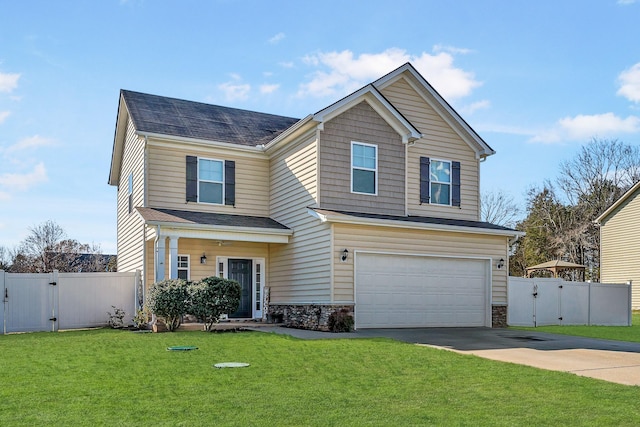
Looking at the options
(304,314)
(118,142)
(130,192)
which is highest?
(118,142)

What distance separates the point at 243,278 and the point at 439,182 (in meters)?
6.97

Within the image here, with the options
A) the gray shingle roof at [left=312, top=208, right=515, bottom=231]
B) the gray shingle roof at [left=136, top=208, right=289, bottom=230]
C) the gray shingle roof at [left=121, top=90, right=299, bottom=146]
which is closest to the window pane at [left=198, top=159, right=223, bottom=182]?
the gray shingle roof at [left=121, top=90, right=299, bottom=146]

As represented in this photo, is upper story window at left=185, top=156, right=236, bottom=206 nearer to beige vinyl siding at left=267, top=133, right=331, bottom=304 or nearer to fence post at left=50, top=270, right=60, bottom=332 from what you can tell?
beige vinyl siding at left=267, top=133, right=331, bottom=304

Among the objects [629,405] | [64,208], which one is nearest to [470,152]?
[629,405]

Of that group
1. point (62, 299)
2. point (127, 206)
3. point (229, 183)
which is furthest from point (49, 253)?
point (229, 183)

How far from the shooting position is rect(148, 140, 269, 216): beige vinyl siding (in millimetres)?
18094

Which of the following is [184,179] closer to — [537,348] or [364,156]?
[364,156]

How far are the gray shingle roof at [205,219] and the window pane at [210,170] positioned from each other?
1.19 m

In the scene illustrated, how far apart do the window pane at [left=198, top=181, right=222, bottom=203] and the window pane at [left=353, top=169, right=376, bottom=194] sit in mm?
4480

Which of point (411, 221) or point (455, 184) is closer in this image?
point (411, 221)

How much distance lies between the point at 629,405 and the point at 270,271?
532 inches

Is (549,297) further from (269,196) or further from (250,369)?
(250,369)

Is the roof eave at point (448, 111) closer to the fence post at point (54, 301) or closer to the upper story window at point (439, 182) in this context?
the upper story window at point (439, 182)

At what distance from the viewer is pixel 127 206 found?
69.6 feet
